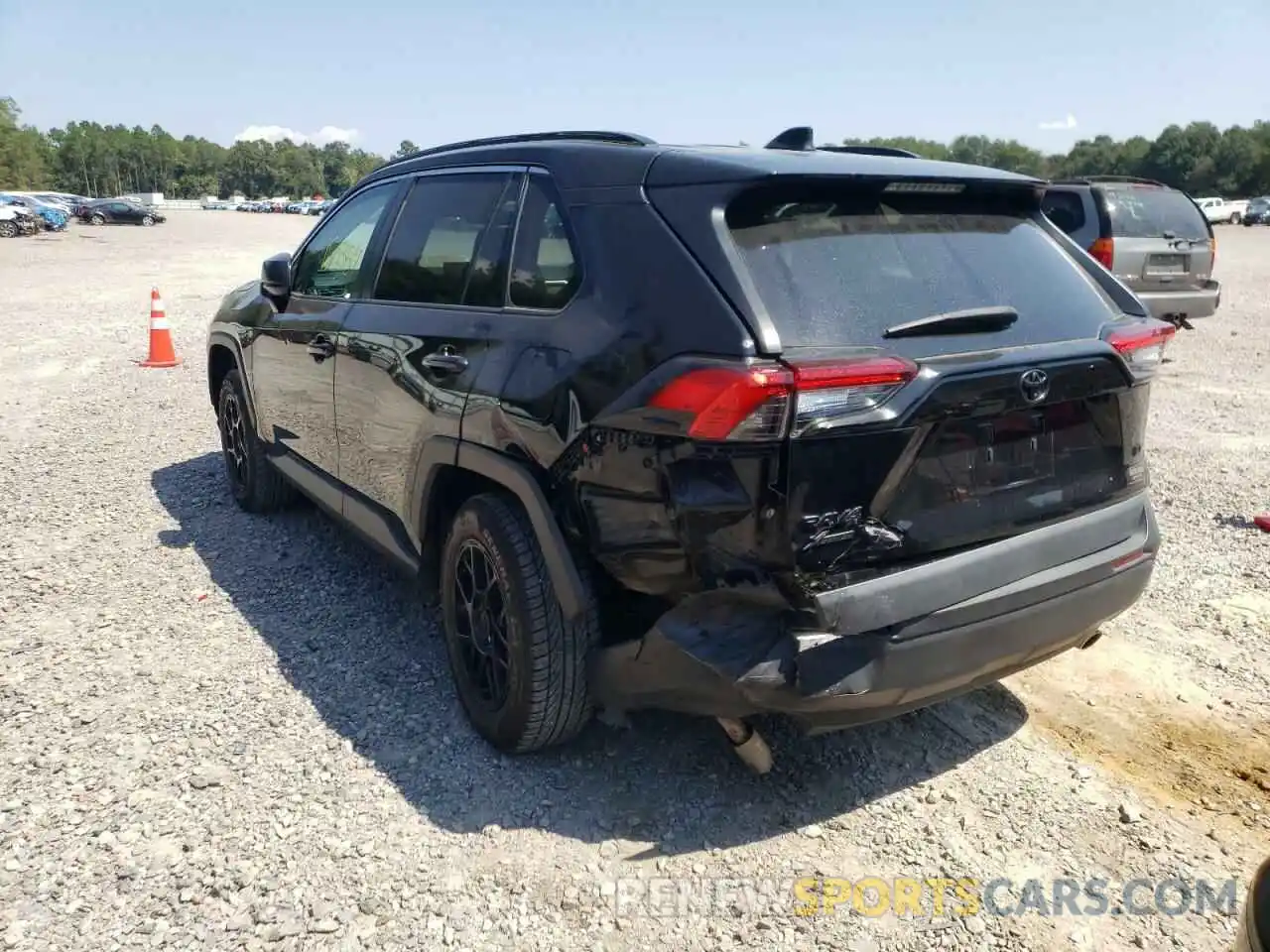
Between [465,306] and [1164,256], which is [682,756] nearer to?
[465,306]

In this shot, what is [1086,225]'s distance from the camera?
10039 millimetres

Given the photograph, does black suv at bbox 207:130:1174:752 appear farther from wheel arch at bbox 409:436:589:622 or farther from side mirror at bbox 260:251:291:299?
side mirror at bbox 260:251:291:299

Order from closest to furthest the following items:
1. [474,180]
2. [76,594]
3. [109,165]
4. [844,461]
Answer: [844,461] → [474,180] → [76,594] → [109,165]

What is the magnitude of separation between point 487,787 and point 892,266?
1.98m

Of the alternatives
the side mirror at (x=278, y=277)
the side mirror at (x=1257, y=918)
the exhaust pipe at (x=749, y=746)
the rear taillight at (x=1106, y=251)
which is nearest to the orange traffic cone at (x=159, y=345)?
the side mirror at (x=278, y=277)

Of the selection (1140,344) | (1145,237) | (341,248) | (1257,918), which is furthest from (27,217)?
(1257,918)

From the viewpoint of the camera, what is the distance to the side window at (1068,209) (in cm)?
1010

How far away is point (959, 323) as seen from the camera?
258 centimetres

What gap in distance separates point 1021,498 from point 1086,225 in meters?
8.61

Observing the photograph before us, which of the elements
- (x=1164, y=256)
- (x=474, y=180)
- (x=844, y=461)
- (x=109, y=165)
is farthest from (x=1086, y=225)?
(x=109, y=165)

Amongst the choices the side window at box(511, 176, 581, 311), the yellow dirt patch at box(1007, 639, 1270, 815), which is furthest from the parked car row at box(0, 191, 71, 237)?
the yellow dirt patch at box(1007, 639, 1270, 815)

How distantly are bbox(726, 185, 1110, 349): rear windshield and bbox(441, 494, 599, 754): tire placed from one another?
1.01 meters

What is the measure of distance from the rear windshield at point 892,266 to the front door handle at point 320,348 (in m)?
2.22

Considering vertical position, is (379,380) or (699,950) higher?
(379,380)
